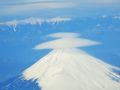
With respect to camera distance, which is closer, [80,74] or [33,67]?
[80,74]

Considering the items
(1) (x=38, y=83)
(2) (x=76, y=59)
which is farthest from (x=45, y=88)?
(2) (x=76, y=59)

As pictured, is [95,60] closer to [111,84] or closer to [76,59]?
[76,59]

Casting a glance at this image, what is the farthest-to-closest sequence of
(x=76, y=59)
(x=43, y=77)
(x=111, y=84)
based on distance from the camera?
(x=76, y=59), (x=43, y=77), (x=111, y=84)

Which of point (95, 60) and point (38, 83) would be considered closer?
point (38, 83)

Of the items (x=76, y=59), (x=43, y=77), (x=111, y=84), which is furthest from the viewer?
(x=76, y=59)

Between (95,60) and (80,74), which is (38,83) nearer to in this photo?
(80,74)

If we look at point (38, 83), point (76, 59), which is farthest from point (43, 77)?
point (76, 59)

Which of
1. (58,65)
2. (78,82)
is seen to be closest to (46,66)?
(58,65)
